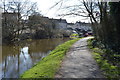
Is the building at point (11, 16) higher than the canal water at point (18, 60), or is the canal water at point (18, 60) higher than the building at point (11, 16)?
the building at point (11, 16)

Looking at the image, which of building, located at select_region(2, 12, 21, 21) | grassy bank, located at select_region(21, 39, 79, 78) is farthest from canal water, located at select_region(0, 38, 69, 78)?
building, located at select_region(2, 12, 21, 21)

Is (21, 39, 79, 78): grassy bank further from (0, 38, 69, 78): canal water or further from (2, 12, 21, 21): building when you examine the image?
(2, 12, 21, 21): building

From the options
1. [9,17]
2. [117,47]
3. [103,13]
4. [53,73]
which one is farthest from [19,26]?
[53,73]

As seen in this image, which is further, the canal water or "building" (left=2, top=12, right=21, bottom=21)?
"building" (left=2, top=12, right=21, bottom=21)

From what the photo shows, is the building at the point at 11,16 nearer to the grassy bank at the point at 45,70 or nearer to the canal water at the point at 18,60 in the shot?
the canal water at the point at 18,60

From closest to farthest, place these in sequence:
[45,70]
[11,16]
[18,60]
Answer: [45,70] → [18,60] → [11,16]

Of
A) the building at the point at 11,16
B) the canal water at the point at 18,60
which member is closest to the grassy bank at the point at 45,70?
the canal water at the point at 18,60

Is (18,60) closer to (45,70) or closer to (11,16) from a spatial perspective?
→ (45,70)

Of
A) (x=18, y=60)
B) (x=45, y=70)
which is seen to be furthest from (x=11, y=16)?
(x=45, y=70)

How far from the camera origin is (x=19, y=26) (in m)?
30.4

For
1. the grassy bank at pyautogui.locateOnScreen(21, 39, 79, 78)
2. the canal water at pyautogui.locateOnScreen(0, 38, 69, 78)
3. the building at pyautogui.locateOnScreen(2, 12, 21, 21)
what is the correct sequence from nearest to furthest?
the grassy bank at pyautogui.locateOnScreen(21, 39, 79, 78) < the canal water at pyautogui.locateOnScreen(0, 38, 69, 78) < the building at pyautogui.locateOnScreen(2, 12, 21, 21)

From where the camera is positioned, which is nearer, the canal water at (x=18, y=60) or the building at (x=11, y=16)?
the canal water at (x=18, y=60)

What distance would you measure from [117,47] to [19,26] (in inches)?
959

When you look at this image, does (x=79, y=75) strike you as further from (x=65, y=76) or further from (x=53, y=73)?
(x=53, y=73)
